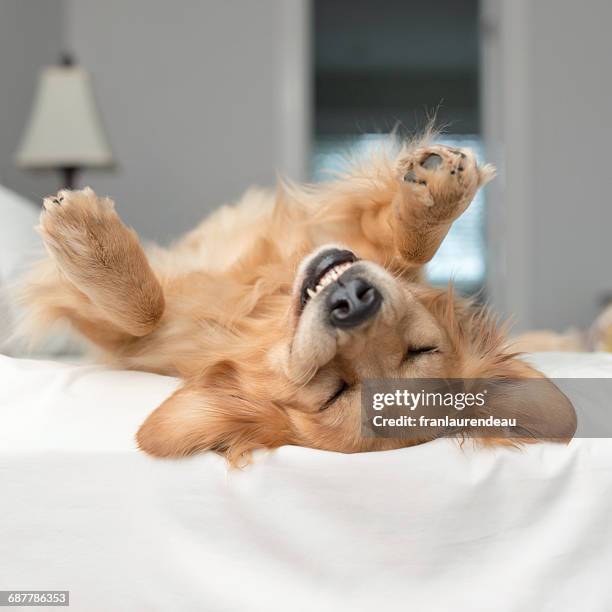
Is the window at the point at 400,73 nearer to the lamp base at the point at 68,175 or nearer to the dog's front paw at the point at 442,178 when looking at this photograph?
the lamp base at the point at 68,175

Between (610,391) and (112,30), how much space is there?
4.50 meters

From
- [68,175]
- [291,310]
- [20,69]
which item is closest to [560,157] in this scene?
[68,175]

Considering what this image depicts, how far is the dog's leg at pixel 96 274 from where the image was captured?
122cm

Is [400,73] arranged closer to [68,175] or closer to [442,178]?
[68,175]

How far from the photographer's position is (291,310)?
48.8 inches

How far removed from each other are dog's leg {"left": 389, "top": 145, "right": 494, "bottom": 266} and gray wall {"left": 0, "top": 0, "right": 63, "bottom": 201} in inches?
98.1

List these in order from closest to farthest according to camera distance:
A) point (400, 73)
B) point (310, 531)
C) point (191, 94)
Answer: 1. point (310, 531)
2. point (191, 94)
3. point (400, 73)

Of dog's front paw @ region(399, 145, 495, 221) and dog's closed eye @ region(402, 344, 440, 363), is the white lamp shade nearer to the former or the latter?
dog's front paw @ region(399, 145, 495, 221)

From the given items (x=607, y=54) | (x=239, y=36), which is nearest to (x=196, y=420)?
(x=239, y=36)

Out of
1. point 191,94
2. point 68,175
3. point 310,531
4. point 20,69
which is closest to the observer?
point 310,531

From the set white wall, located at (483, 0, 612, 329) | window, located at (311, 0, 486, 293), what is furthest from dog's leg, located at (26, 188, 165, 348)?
window, located at (311, 0, 486, 293)

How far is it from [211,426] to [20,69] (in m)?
3.43

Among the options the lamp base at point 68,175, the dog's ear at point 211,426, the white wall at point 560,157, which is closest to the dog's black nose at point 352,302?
the dog's ear at point 211,426

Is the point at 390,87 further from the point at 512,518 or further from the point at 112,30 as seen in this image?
the point at 512,518
